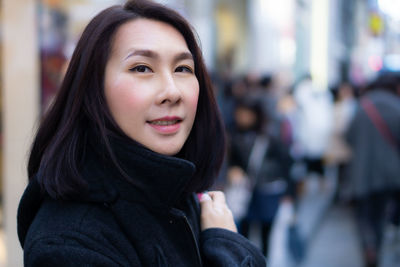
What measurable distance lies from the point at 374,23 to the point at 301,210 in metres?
21.2

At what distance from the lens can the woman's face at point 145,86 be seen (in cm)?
155

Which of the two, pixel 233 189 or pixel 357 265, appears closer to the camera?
pixel 233 189

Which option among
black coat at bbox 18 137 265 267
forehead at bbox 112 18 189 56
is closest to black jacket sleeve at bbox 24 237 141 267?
black coat at bbox 18 137 265 267

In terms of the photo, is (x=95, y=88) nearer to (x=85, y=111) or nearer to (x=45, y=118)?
(x=85, y=111)

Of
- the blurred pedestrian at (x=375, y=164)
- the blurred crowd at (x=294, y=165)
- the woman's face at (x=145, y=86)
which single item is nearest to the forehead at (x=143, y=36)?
the woman's face at (x=145, y=86)

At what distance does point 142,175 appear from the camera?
1.56 metres

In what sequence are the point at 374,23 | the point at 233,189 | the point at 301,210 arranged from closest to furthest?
1. the point at 233,189
2. the point at 301,210
3. the point at 374,23

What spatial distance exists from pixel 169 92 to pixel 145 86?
7cm

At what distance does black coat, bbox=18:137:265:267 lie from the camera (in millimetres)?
1407

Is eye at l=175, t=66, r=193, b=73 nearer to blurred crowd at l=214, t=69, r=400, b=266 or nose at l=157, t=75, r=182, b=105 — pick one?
nose at l=157, t=75, r=182, b=105

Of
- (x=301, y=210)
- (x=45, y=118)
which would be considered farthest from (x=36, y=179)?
(x=301, y=210)

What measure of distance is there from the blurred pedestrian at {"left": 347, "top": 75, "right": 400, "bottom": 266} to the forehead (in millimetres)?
4125

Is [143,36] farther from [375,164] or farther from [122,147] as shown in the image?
[375,164]

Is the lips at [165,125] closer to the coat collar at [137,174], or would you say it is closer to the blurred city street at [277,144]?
the coat collar at [137,174]
